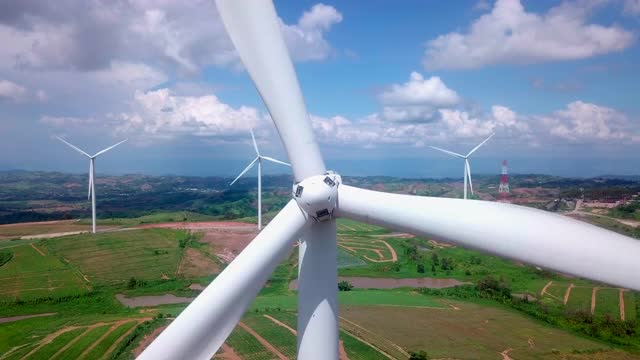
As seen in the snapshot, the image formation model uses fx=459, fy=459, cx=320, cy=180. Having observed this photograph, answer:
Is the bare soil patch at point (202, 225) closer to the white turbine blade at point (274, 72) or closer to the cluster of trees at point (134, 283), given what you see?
the cluster of trees at point (134, 283)

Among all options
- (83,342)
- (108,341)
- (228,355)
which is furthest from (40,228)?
(228,355)

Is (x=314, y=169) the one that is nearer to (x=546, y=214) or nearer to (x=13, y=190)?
(x=546, y=214)

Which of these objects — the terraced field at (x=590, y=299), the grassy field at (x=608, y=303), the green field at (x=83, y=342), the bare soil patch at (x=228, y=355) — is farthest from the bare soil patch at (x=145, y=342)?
the grassy field at (x=608, y=303)

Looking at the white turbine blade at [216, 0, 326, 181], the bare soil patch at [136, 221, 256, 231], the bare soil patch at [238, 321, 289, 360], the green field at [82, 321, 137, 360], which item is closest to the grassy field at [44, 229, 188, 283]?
Answer: the bare soil patch at [136, 221, 256, 231]

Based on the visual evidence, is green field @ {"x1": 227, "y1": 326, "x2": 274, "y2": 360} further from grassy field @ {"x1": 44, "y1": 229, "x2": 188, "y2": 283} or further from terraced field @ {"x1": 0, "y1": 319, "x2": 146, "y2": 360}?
grassy field @ {"x1": 44, "y1": 229, "x2": 188, "y2": 283}

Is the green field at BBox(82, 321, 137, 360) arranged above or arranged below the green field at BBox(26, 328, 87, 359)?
above

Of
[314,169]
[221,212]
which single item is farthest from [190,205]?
[314,169]
